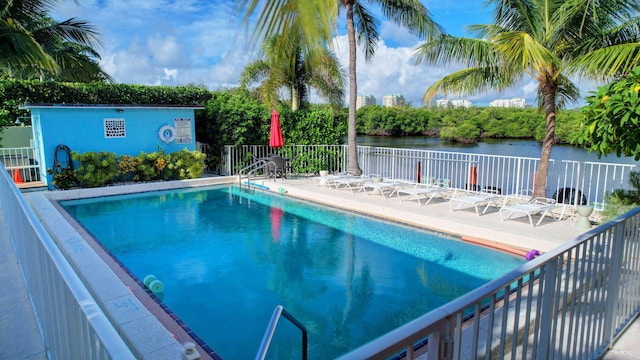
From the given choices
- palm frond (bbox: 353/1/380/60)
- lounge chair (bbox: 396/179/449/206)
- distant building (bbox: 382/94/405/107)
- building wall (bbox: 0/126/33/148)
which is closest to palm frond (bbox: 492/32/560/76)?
lounge chair (bbox: 396/179/449/206)

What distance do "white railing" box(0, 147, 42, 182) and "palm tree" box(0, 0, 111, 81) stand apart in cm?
280

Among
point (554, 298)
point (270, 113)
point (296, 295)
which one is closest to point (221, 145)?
point (270, 113)

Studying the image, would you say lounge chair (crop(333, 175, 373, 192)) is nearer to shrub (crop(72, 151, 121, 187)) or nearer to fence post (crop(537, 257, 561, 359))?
shrub (crop(72, 151, 121, 187))

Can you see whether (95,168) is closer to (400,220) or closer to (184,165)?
(184,165)

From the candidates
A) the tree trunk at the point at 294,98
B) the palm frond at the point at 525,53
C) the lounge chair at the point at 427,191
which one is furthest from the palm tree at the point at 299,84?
the palm frond at the point at 525,53

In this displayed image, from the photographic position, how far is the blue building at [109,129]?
42.5 feet

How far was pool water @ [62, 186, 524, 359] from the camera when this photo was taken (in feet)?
16.6

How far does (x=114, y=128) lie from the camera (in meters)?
14.1

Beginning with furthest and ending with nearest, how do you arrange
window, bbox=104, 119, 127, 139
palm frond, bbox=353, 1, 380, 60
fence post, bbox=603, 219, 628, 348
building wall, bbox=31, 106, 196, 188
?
palm frond, bbox=353, 1, 380, 60 → window, bbox=104, 119, 127, 139 → building wall, bbox=31, 106, 196, 188 → fence post, bbox=603, 219, 628, 348

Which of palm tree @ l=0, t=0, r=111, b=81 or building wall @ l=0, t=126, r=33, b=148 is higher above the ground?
palm tree @ l=0, t=0, r=111, b=81

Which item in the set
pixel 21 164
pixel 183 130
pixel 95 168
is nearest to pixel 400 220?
pixel 95 168

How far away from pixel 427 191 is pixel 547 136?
300cm

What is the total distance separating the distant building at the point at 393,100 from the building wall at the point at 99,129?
115 ft

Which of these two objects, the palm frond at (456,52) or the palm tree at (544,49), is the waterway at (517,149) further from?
the palm frond at (456,52)
